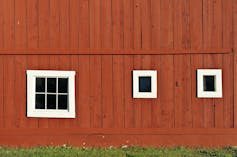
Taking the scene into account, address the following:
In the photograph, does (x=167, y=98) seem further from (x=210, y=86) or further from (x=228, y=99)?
(x=228, y=99)

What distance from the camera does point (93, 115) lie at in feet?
32.6

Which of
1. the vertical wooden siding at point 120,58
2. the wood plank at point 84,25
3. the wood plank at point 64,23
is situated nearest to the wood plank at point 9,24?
the vertical wooden siding at point 120,58

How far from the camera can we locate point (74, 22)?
10008mm

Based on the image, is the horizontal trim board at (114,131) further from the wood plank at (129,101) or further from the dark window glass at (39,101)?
the dark window glass at (39,101)

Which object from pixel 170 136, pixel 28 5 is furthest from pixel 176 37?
pixel 28 5

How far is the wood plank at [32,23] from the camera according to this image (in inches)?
395

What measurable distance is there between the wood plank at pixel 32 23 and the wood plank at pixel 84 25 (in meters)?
0.88

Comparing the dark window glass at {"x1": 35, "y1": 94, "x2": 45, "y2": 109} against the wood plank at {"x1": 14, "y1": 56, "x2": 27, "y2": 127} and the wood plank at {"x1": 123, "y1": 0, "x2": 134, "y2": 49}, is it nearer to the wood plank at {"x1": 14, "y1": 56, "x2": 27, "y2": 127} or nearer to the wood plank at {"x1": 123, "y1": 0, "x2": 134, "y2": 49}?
the wood plank at {"x1": 14, "y1": 56, "x2": 27, "y2": 127}

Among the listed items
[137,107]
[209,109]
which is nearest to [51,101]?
[137,107]

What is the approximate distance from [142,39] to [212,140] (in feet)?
8.06

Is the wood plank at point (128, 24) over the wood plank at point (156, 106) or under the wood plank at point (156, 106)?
over

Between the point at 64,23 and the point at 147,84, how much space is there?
6.86 feet

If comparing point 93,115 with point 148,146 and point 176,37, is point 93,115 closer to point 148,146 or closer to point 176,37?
point 148,146

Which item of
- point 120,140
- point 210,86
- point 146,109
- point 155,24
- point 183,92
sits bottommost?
point 120,140
